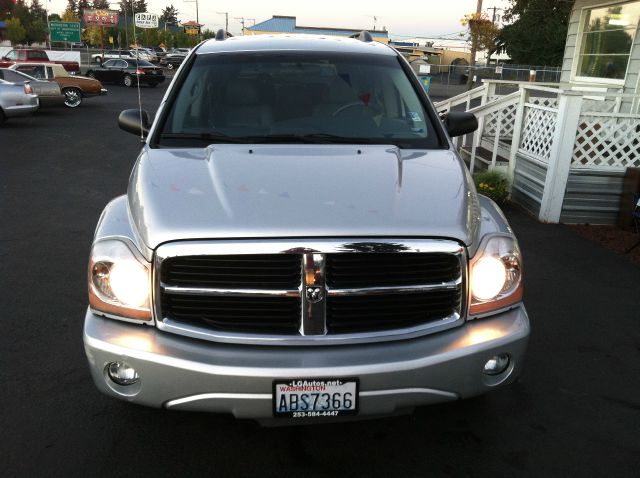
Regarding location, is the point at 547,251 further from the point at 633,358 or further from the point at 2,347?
the point at 2,347

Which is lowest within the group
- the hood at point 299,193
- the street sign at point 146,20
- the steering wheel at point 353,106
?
the hood at point 299,193

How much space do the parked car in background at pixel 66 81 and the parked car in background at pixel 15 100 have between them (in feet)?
12.6

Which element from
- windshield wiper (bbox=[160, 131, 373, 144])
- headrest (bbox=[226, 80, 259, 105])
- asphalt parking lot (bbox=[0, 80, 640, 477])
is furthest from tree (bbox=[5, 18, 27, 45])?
windshield wiper (bbox=[160, 131, 373, 144])

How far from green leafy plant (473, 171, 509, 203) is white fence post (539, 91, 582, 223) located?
0.86m

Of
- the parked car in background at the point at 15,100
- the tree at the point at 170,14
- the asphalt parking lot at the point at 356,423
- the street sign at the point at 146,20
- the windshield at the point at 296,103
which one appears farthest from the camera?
the tree at the point at 170,14

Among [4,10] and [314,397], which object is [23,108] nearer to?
[314,397]

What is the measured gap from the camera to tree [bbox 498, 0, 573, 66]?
169ft

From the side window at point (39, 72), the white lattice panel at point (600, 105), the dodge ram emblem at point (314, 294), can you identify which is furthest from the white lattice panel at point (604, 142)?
the side window at point (39, 72)

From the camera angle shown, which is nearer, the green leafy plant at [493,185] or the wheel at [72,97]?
the green leafy plant at [493,185]

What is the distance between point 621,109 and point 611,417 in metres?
9.82

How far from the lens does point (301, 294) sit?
2.51 m

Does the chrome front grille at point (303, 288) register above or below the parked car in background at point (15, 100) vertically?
above

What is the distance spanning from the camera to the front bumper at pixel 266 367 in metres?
2.41

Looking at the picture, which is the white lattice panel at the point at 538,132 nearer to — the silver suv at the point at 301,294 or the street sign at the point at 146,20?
the street sign at the point at 146,20
